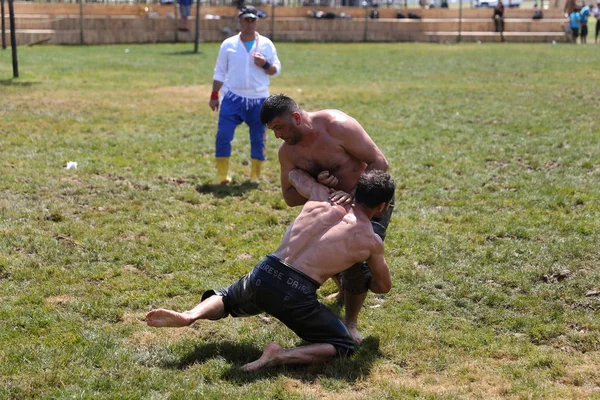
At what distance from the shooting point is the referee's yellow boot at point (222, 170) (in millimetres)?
9152

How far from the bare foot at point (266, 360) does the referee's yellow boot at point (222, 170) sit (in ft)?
15.7

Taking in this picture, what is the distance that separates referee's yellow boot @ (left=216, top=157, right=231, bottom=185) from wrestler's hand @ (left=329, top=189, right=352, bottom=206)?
434cm

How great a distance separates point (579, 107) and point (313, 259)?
10.7 metres

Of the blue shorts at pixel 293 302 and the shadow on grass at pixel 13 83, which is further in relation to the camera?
the shadow on grass at pixel 13 83

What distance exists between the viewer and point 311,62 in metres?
23.2

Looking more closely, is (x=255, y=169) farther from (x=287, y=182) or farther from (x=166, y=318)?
(x=166, y=318)

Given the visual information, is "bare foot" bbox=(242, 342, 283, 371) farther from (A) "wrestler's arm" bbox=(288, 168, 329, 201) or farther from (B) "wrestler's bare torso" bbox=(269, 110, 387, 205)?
(B) "wrestler's bare torso" bbox=(269, 110, 387, 205)

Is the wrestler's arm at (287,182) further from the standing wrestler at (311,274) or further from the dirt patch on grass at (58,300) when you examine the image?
the dirt patch on grass at (58,300)

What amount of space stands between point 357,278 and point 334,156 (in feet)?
2.84

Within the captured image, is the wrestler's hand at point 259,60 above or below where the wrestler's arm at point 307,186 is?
above

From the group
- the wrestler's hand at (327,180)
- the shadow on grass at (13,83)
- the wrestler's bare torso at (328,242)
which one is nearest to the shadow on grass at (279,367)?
the wrestler's bare torso at (328,242)

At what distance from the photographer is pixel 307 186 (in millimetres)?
5145

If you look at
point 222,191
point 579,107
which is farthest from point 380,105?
point 222,191

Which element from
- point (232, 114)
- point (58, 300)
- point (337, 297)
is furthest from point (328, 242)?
point (232, 114)
